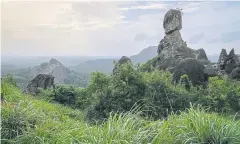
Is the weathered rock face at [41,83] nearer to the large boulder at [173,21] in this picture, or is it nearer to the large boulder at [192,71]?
the large boulder at [192,71]

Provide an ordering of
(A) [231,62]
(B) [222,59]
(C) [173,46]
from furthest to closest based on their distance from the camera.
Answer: (C) [173,46] → (B) [222,59] → (A) [231,62]

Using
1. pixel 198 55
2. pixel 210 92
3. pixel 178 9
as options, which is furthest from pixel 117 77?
pixel 178 9

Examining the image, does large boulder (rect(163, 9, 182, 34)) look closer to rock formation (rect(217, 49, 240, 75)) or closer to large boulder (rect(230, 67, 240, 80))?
rock formation (rect(217, 49, 240, 75))

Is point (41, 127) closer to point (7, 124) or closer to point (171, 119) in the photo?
A: point (7, 124)

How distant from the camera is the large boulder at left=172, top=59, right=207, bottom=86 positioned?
18.8 m

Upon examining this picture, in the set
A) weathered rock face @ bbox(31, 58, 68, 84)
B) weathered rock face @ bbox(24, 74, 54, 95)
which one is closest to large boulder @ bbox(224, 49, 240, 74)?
weathered rock face @ bbox(24, 74, 54, 95)

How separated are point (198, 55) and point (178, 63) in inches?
207

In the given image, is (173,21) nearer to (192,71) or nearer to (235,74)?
(192,71)

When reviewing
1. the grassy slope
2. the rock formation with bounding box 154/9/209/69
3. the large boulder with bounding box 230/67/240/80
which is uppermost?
the rock formation with bounding box 154/9/209/69

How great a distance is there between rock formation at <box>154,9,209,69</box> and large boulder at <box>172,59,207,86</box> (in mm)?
2947

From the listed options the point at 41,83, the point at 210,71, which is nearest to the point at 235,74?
the point at 210,71

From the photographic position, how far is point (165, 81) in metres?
14.4

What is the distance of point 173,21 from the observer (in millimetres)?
26531

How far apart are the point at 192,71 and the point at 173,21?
27.8 feet
